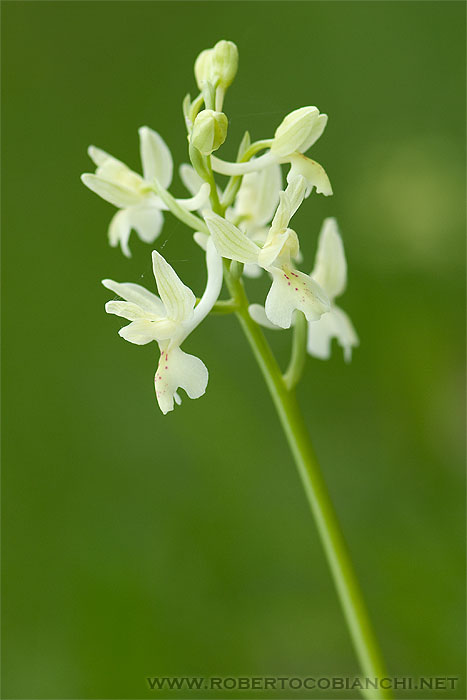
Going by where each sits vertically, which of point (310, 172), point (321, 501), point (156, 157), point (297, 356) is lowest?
point (321, 501)

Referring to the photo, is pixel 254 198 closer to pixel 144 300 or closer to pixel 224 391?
pixel 144 300

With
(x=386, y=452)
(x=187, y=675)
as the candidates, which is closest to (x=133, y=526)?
(x=187, y=675)

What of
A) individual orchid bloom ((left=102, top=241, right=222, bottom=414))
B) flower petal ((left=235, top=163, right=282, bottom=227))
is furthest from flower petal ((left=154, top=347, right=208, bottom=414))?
flower petal ((left=235, top=163, right=282, bottom=227))

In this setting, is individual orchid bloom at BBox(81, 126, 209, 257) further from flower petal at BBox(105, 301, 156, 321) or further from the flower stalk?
flower petal at BBox(105, 301, 156, 321)

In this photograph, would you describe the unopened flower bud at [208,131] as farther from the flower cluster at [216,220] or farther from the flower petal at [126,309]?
the flower petal at [126,309]

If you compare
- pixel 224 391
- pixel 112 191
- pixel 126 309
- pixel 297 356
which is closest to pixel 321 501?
pixel 297 356

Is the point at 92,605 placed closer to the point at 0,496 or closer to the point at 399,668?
the point at 0,496
